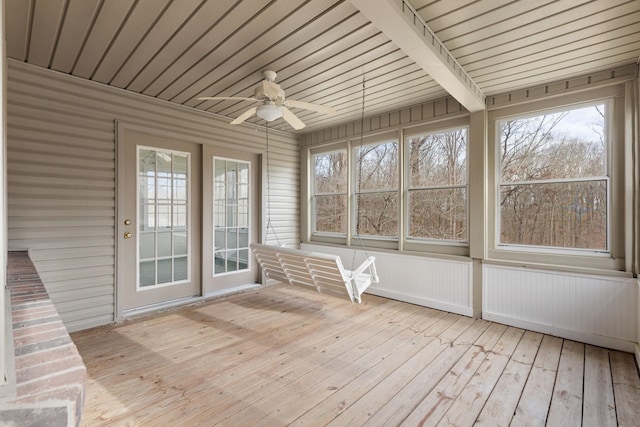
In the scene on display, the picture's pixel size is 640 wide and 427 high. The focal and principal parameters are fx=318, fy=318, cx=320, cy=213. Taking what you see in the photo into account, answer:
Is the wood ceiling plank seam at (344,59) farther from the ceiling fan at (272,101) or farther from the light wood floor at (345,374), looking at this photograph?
the light wood floor at (345,374)

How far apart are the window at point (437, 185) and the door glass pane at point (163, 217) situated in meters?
3.19

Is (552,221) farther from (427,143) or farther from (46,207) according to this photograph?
(46,207)

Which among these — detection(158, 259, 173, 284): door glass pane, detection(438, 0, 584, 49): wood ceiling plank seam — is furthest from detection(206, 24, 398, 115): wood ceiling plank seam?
detection(158, 259, 173, 284): door glass pane

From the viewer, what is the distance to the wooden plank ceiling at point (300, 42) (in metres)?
2.28

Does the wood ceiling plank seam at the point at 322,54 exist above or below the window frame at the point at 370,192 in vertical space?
above

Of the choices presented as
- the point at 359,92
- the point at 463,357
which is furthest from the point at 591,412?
the point at 359,92

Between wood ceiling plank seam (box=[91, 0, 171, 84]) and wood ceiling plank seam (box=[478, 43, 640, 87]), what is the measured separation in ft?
10.1

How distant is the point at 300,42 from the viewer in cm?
271

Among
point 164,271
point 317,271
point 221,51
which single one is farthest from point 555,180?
point 164,271

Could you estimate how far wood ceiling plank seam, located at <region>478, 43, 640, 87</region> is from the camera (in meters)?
2.77

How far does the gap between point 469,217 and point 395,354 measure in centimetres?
202

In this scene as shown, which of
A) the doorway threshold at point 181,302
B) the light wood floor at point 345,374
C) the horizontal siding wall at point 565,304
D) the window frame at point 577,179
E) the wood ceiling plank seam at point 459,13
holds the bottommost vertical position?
the light wood floor at point 345,374

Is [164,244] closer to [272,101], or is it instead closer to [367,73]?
[272,101]

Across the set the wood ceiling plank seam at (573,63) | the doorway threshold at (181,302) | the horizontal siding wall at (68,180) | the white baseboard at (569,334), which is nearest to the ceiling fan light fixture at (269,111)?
the horizontal siding wall at (68,180)
